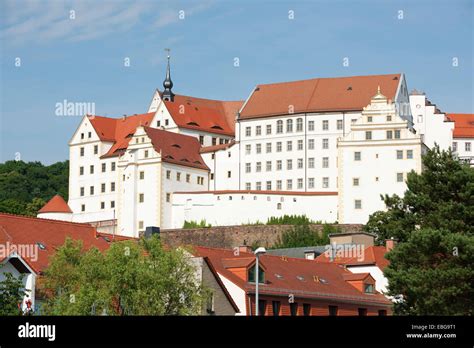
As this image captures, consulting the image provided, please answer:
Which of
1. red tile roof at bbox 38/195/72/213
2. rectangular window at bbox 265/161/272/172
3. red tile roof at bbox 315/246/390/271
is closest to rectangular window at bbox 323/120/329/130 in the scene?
rectangular window at bbox 265/161/272/172

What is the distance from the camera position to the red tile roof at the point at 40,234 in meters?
37.0

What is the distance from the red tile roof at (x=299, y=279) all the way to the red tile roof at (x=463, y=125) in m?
71.2

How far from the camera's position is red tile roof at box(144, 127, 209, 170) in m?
98.8

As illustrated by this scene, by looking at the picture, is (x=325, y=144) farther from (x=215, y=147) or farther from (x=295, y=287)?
(x=295, y=287)

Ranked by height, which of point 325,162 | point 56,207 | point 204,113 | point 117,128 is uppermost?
point 204,113

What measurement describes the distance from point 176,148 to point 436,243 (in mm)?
70244

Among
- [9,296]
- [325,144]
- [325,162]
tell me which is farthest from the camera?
[325,144]

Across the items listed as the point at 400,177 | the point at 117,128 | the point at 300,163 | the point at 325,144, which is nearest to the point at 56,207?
the point at 117,128

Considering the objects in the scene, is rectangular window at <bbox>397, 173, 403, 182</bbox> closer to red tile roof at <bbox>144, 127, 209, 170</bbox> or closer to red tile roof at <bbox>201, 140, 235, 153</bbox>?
red tile roof at <bbox>201, 140, 235, 153</bbox>

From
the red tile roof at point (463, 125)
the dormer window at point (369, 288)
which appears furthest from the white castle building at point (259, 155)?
the dormer window at point (369, 288)

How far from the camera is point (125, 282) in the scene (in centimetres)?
2725

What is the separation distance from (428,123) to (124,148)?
31947mm

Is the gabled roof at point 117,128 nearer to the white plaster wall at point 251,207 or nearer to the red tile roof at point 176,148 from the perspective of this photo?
the red tile roof at point 176,148
